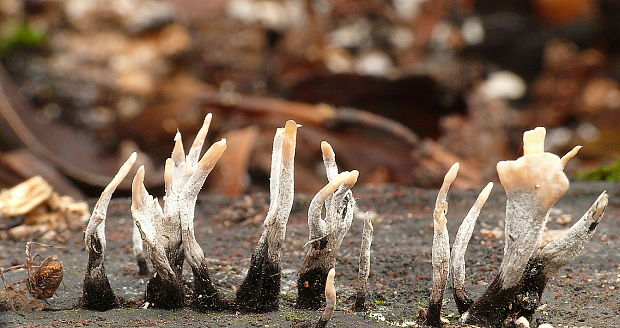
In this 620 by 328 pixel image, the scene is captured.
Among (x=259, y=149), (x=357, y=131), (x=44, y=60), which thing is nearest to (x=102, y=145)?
(x=259, y=149)

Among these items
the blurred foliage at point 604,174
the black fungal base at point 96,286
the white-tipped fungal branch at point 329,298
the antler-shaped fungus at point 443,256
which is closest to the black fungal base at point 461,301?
the antler-shaped fungus at point 443,256

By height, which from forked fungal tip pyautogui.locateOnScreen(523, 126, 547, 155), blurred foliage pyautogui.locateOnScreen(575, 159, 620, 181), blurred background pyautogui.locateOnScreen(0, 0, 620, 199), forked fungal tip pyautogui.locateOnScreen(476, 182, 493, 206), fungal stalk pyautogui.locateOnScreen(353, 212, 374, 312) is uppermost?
blurred background pyautogui.locateOnScreen(0, 0, 620, 199)

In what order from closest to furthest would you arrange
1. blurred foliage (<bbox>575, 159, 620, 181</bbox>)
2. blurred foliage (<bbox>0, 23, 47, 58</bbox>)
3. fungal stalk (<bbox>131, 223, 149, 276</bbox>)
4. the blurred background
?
fungal stalk (<bbox>131, 223, 149, 276</bbox>) → blurred foliage (<bbox>575, 159, 620, 181</bbox>) → the blurred background → blurred foliage (<bbox>0, 23, 47, 58</bbox>)

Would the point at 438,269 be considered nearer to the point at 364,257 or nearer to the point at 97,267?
the point at 364,257

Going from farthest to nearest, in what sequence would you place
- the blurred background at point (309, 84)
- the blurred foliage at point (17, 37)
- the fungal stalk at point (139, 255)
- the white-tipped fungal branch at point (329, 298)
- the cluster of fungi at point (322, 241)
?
the blurred foliage at point (17, 37) < the blurred background at point (309, 84) < the fungal stalk at point (139, 255) < the cluster of fungi at point (322, 241) < the white-tipped fungal branch at point (329, 298)

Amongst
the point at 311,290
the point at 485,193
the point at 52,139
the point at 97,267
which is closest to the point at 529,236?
the point at 485,193

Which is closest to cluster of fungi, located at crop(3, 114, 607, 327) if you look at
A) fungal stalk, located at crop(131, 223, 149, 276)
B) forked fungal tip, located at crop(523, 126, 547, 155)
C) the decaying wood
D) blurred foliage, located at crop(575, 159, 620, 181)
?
forked fungal tip, located at crop(523, 126, 547, 155)

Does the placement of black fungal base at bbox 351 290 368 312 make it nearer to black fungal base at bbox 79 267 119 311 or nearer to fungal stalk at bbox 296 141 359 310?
fungal stalk at bbox 296 141 359 310

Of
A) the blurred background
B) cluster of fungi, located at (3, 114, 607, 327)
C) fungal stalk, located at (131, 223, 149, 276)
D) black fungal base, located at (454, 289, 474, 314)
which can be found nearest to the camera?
cluster of fungi, located at (3, 114, 607, 327)

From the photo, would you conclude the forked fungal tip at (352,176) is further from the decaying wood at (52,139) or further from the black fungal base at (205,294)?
the decaying wood at (52,139)
